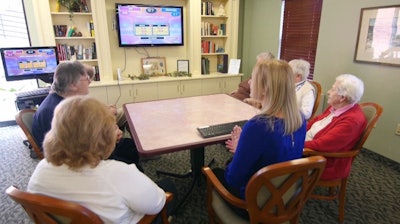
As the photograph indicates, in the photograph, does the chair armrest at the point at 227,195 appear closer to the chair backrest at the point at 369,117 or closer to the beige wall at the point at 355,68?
the chair backrest at the point at 369,117

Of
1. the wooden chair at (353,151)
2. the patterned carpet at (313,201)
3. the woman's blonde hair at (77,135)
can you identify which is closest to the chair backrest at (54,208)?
the woman's blonde hair at (77,135)

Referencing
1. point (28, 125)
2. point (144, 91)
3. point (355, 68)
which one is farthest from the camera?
point (144, 91)

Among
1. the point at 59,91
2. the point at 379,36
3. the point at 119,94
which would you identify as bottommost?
the point at 119,94

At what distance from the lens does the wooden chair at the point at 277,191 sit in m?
1.05

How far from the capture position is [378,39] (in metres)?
2.64

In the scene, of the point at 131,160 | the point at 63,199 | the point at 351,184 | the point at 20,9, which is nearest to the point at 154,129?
the point at 131,160

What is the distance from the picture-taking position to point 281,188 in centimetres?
113

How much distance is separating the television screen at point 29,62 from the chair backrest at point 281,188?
10.5 ft

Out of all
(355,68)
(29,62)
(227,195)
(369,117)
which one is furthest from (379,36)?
(29,62)

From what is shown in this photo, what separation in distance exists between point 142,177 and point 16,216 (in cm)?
165

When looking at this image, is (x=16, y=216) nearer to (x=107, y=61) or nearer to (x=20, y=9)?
(x=107, y=61)

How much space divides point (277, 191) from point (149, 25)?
3.65 metres

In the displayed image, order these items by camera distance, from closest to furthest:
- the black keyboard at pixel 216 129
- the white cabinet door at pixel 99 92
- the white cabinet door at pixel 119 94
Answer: the black keyboard at pixel 216 129 → the white cabinet door at pixel 99 92 → the white cabinet door at pixel 119 94

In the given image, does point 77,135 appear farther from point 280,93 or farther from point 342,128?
point 342,128
